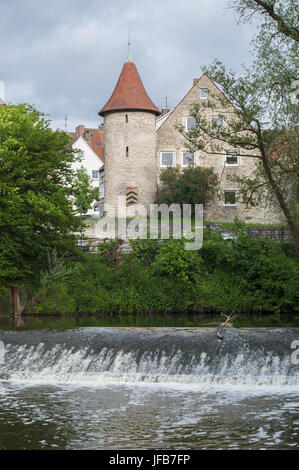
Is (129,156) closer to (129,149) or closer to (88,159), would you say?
(129,149)

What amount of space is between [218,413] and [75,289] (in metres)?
19.4

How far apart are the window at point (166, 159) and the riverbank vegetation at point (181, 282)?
56.5ft

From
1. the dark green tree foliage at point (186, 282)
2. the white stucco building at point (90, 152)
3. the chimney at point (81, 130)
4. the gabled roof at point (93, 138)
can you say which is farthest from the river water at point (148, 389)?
the chimney at point (81, 130)

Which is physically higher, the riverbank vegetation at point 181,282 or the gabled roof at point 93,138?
the gabled roof at point 93,138

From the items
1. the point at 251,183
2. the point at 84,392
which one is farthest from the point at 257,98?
the point at 84,392

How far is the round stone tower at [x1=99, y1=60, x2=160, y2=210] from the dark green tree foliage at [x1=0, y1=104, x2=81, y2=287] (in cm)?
1694

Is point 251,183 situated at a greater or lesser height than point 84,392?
greater

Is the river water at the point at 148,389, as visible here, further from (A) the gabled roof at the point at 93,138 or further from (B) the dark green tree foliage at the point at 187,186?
(A) the gabled roof at the point at 93,138

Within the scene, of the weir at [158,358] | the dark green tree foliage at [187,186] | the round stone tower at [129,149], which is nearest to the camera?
the weir at [158,358]

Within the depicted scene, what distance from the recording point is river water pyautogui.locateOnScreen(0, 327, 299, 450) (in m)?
11.2

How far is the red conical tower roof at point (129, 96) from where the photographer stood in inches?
1882

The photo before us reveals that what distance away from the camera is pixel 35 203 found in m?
27.8

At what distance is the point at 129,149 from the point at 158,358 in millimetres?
31912

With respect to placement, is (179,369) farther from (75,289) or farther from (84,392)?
(75,289)
